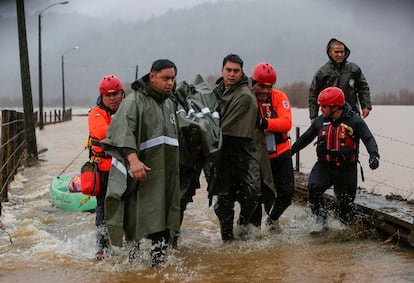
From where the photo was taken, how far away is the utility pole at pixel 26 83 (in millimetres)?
15852

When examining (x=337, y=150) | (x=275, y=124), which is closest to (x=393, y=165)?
(x=337, y=150)

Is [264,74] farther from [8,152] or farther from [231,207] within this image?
[8,152]

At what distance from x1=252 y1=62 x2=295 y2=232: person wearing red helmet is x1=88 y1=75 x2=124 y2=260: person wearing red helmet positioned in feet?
4.88

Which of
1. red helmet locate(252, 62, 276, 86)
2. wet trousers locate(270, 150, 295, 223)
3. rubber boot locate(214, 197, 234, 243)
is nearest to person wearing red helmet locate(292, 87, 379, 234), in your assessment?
wet trousers locate(270, 150, 295, 223)

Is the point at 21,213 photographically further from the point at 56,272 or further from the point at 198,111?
the point at 198,111

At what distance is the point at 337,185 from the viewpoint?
6.68m

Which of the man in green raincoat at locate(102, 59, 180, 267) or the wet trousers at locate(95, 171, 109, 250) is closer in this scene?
the man in green raincoat at locate(102, 59, 180, 267)

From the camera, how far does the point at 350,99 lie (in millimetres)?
7688

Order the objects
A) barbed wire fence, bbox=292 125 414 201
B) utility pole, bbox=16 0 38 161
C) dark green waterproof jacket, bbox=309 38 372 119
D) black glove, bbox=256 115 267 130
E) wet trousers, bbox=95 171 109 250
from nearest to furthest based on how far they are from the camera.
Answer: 1. wet trousers, bbox=95 171 109 250
2. black glove, bbox=256 115 267 130
3. dark green waterproof jacket, bbox=309 38 372 119
4. barbed wire fence, bbox=292 125 414 201
5. utility pole, bbox=16 0 38 161

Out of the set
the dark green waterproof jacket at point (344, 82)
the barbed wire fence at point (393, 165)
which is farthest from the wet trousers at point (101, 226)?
the barbed wire fence at point (393, 165)

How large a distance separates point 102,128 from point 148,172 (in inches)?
30.2

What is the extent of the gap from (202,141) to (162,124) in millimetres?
470

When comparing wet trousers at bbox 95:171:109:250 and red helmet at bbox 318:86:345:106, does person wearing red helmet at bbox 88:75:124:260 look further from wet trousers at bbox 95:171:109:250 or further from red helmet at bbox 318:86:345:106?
red helmet at bbox 318:86:345:106

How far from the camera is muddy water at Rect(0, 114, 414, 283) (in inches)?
202
